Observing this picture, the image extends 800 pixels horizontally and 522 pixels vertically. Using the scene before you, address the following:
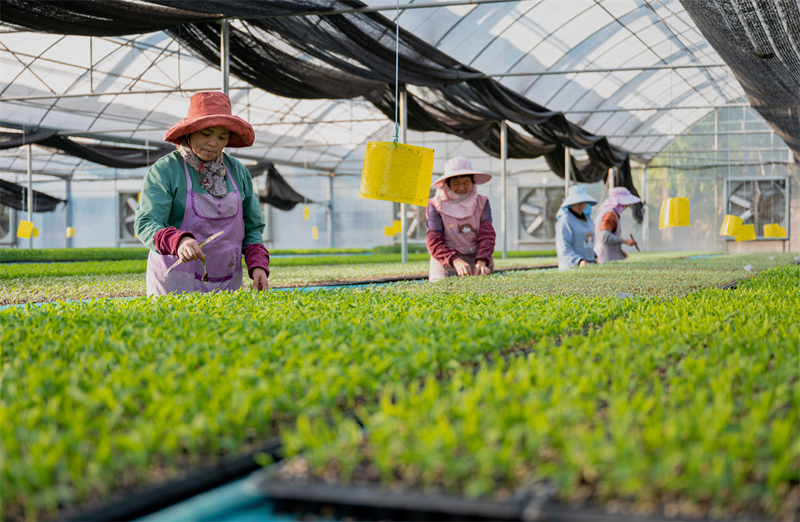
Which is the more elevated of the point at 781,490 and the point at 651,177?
the point at 651,177

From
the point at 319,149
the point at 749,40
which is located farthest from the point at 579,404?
the point at 319,149

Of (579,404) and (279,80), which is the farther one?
(279,80)

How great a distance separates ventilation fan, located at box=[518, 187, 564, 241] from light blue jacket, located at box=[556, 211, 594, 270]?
15.1 metres

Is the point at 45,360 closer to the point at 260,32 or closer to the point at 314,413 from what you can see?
the point at 314,413

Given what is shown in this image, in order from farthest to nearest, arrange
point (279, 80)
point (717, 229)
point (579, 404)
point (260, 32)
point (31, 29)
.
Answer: point (717, 229) → point (279, 80) → point (260, 32) → point (31, 29) → point (579, 404)

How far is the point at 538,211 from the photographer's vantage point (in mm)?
21953

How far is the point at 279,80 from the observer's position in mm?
6551

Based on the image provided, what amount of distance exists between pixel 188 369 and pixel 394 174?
8.74ft

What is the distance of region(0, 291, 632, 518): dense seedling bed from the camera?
3.00 feet

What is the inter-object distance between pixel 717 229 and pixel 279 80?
722 inches

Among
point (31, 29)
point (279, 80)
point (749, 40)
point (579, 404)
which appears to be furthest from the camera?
point (279, 80)

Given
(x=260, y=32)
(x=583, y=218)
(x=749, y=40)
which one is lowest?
(x=583, y=218)

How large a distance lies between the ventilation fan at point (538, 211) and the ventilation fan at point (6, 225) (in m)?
16.9

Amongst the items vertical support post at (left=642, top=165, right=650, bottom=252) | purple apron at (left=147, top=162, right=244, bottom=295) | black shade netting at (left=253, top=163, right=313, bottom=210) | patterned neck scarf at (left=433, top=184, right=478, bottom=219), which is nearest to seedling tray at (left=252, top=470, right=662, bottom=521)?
purple apron at (left=147, top=162, right=244, bottom=295)
